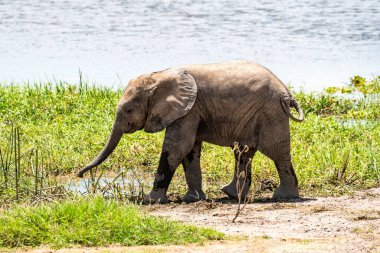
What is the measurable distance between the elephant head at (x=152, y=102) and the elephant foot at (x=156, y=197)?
0.59 meters

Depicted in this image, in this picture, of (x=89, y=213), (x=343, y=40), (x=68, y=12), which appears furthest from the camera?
(x=68, y=12)

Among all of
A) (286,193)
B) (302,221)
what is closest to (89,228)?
(302,221)

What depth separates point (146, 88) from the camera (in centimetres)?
1051

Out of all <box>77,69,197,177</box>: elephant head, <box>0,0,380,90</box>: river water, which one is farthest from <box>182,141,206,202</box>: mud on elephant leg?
<box>0,0,380,90</box>: river water

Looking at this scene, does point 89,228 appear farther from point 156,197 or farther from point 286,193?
point 286,193

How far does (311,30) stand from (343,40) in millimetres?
1619

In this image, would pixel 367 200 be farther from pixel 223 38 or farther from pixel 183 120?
pixel 223 38

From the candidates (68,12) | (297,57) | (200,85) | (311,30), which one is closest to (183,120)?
(200,85)

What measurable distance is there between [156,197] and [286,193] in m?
1.29

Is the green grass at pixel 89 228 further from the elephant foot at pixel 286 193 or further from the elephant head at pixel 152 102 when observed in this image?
the elephant foot at pixel 286 193

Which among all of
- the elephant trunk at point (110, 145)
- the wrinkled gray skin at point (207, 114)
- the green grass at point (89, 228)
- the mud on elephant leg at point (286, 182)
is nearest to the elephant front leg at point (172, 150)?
the wrinkled gray skin at point (207, 114)

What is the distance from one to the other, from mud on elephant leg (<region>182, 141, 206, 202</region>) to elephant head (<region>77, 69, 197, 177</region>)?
497mm

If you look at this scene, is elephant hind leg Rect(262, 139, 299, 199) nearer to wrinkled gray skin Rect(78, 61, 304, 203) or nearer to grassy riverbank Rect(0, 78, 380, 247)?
wrinkled gray skin Rect(78, 61, 304, 203)

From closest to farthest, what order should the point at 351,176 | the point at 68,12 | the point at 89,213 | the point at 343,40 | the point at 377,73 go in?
the point at 89,213, the point at 351,176, the point at 377,73, the point at 343,40, the point at 68,12
